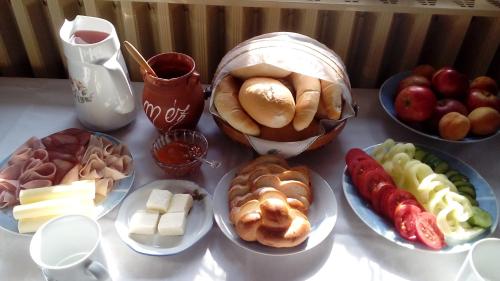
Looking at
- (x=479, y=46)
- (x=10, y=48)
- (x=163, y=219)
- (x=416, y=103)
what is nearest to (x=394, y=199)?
(x=416, y=103)

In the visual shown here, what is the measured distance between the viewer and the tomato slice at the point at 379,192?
696mm

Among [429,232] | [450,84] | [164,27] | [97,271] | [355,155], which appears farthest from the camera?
[164,27]

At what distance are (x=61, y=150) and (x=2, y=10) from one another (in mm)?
475

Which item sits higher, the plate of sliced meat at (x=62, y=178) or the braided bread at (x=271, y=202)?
the braided bread at (x=271, y=202)

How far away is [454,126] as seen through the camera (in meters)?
0.81

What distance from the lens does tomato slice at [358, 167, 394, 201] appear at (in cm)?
72

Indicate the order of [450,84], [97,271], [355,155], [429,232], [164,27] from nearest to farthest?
[97,271] → [429,232] → [355,155] → [450,84] → [164,27]

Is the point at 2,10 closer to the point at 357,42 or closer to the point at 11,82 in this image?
the point at 11,82

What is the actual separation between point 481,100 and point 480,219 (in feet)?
0.92

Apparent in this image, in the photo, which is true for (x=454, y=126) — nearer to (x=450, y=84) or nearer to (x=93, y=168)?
(x=450, y=84)

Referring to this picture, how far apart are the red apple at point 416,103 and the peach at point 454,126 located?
4 centimetres

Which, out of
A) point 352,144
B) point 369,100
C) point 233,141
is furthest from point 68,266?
point 369,100

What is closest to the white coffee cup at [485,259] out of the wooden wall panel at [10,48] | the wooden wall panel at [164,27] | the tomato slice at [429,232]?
the tomato slice at [429,232]

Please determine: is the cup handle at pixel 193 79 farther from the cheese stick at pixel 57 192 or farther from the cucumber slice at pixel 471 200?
the cucumber slice at pixel 471 200
